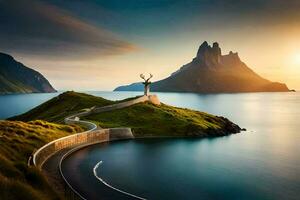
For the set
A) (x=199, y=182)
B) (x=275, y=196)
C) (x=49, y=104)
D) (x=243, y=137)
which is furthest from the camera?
(x=49, y=104)

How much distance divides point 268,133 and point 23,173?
420 feet

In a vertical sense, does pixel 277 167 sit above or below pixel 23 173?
below

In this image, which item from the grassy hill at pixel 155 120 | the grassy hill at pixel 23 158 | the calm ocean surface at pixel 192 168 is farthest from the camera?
the grassy hill at pixel 155 120

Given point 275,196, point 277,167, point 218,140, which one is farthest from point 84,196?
point 218,140

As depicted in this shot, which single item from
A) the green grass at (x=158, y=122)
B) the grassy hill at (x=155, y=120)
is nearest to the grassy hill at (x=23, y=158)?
the green grass at (x=158, y=122)

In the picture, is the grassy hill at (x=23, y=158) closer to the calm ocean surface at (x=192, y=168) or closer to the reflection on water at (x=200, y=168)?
the calm ocean surface at (x=192, y=168)

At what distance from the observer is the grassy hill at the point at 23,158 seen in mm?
24625

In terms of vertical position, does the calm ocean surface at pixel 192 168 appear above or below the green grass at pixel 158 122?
below

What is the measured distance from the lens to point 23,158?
55219 millimetres

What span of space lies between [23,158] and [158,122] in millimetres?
78262

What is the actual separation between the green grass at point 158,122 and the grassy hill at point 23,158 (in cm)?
2703

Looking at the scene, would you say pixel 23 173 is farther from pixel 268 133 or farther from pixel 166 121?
pixel 268 133

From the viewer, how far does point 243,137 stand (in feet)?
427

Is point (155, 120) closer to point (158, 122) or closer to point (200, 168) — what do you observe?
point (158, 122)
